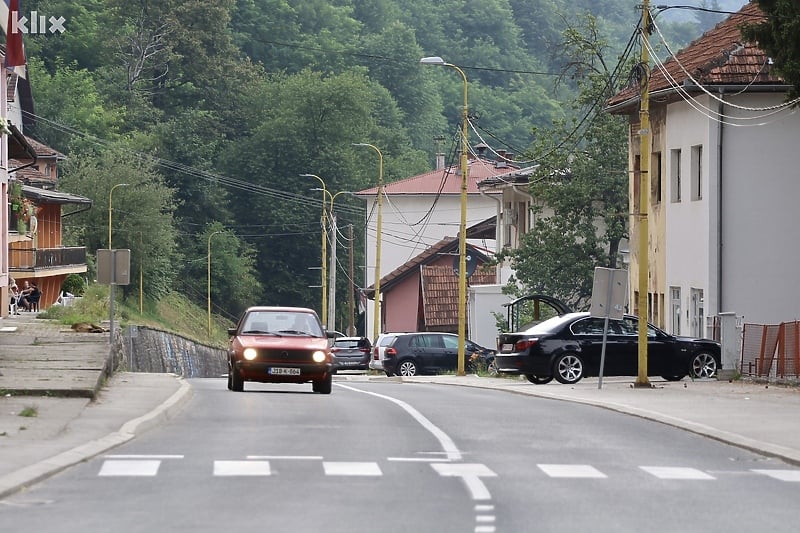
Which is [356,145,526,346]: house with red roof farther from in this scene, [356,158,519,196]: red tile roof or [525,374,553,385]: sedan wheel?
[525,374,553,385]: sedan wheel

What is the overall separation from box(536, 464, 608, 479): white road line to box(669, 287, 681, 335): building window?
27.1 meters

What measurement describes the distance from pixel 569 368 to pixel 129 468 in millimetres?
19834

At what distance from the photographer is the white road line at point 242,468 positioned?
12.9m

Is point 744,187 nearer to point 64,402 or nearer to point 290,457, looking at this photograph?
point 64,402

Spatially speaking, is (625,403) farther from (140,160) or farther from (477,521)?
(140,160)

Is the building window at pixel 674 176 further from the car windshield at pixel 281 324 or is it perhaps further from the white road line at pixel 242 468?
the white road line at pixel 242 468

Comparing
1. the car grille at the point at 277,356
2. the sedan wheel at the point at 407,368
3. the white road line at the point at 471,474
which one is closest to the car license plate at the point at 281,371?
the car grille at the point at 277,356

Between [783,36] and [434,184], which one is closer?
[783,36]

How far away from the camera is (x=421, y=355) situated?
4775 centimetres

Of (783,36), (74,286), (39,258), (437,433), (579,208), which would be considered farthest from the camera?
(39,258)

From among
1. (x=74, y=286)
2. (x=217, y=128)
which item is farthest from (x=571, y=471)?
(x=217, y=128)

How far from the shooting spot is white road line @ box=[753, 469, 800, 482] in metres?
13.4

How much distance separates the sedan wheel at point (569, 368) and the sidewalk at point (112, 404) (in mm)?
343

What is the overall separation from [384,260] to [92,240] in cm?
1965
